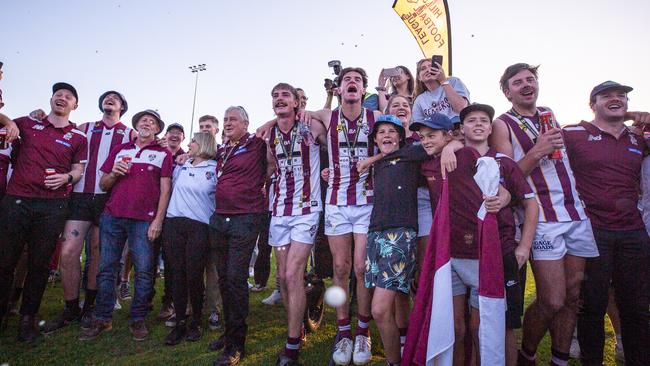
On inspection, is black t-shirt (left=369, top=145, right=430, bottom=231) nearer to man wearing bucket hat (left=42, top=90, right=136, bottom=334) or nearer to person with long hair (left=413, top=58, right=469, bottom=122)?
person with long hair (left=413, top=58, right=469, bottom=122)

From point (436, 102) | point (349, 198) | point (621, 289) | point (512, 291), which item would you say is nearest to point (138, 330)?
point (349, 198)

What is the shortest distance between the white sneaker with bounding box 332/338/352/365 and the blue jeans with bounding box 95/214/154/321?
2.62 m

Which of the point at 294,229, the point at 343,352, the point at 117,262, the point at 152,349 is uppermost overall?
the point at 294,229

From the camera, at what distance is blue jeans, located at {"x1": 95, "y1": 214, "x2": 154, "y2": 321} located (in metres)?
4.77

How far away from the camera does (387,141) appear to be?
12.8 ft

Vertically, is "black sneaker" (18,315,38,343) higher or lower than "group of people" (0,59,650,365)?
lower

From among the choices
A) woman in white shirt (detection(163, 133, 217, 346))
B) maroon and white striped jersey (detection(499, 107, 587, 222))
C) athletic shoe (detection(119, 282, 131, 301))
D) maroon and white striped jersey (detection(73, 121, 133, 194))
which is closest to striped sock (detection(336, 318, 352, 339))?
woman in white shirt (detection(163, 133, 217, 346))

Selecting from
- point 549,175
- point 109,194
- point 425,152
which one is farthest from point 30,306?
point 549,175

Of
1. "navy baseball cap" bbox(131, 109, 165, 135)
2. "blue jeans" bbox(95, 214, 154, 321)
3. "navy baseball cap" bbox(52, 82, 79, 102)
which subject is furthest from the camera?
"navy baseball cap" bbox(131, 109, 165, 135)

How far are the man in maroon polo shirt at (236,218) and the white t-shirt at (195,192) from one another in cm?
29

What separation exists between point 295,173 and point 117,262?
276 cm

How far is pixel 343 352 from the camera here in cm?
387

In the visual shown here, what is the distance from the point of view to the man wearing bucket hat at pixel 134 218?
15.7 ft

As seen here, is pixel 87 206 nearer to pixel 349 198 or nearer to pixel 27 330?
pixel 27 330
